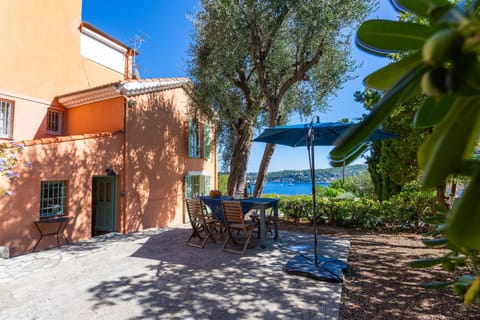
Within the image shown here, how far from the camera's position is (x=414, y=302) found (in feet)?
12.0

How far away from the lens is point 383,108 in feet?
1.48

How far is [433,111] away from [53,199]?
8.28m

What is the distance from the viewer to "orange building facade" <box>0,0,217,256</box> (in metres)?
6.47

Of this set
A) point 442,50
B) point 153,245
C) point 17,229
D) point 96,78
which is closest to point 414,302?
point 442,50

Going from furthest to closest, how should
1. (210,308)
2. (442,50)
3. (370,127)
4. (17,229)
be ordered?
(17,229), (210,308), (370,127), (442,50)

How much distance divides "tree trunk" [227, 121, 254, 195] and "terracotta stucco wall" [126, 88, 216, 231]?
83.1 inches

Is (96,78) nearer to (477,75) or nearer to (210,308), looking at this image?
(210,308)

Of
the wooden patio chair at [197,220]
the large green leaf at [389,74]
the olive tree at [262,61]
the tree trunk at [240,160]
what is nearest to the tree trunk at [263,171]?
the olive tree at [262,61]

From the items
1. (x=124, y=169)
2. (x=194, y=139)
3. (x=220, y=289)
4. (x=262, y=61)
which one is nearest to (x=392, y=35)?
(x=220, y=289)

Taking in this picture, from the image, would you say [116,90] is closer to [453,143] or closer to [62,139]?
[62,139]

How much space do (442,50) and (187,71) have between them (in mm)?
11166

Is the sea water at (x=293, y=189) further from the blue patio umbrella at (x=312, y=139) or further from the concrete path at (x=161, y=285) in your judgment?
the blue patio umbrella at (x=312, y=139)

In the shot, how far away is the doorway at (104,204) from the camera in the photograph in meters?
8.39

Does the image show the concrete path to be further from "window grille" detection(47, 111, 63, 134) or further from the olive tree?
"window grille" detection(47, 111, 63, 134)
